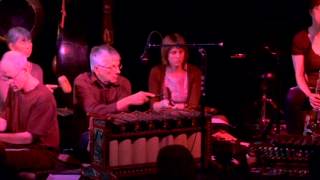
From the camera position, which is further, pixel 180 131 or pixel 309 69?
pixel 309 69

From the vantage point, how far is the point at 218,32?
8984mm

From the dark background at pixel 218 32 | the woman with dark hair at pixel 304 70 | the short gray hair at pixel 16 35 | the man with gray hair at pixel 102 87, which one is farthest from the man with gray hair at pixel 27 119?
the woman with dark hair at pixel 304 70

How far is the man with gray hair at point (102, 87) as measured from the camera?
637 centimetres

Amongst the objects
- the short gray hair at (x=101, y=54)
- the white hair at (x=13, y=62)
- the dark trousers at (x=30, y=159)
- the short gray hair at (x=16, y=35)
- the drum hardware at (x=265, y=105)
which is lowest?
the dark trousers at (x=30, y=159)

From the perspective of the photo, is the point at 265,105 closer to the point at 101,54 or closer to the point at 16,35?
the point at 101,54

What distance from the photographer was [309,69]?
25.0 ft

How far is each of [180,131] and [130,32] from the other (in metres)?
3.28

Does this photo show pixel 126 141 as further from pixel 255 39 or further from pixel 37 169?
pixel 255 39

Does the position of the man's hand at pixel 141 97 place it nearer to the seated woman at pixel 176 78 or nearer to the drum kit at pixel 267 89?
the seated woman at pixel 176 78

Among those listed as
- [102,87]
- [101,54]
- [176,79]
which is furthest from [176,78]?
[101,54]

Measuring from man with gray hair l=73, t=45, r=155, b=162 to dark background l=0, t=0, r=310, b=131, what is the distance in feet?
7.05

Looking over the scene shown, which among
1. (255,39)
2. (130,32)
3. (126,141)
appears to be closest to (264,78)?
(255,39)

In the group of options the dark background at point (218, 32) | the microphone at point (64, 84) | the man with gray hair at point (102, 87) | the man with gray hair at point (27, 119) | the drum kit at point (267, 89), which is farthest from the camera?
the dark background at point (218, 32)

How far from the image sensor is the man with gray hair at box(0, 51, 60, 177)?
18.6 ft
